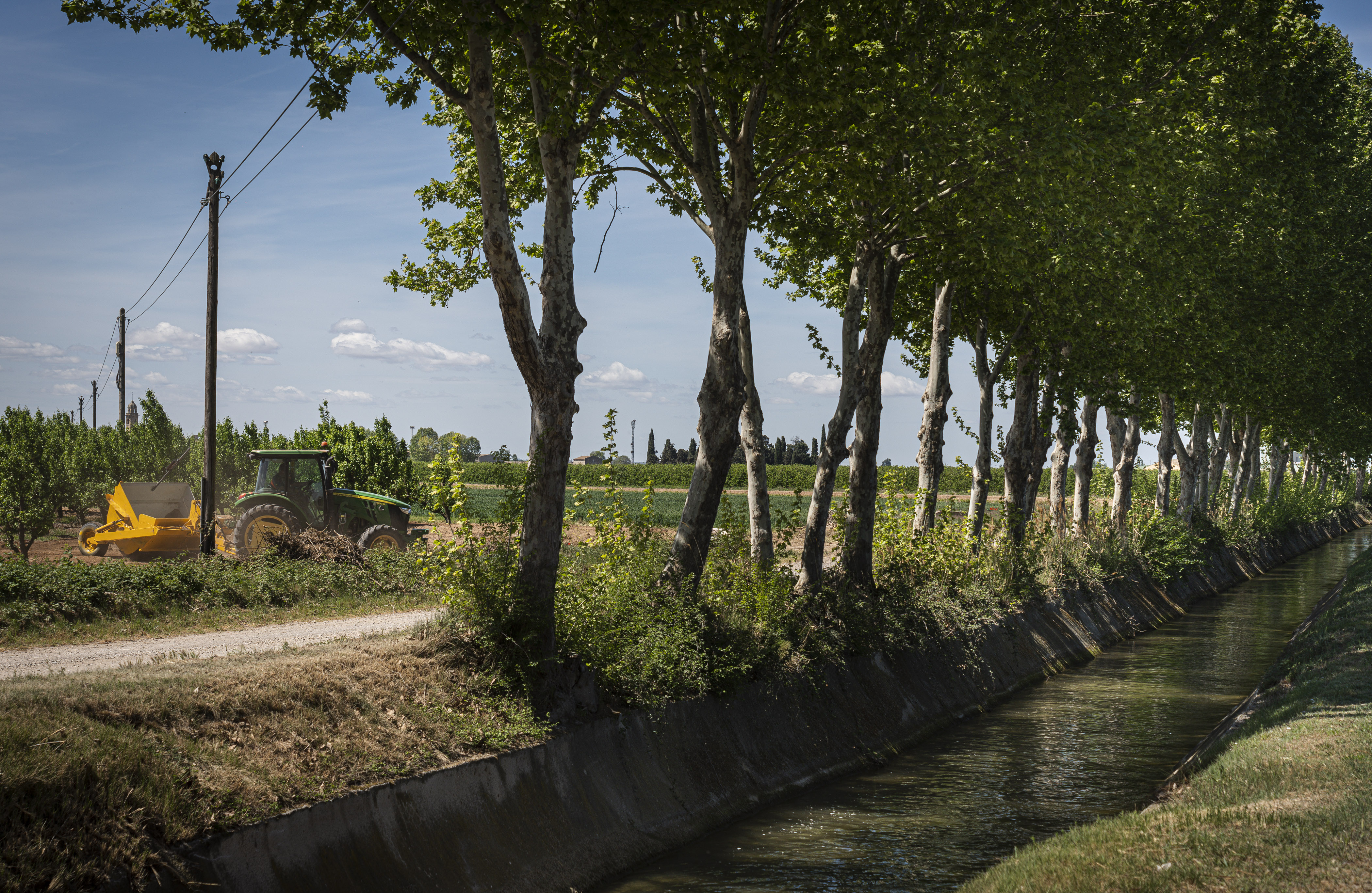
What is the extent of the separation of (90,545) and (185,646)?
16.3 metres

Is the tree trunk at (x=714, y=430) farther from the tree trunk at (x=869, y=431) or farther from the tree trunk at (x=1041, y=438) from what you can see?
the tree trunk at (x=1041, y=438)

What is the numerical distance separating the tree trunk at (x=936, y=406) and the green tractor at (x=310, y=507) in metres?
10.6

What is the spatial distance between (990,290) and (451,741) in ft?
61.4

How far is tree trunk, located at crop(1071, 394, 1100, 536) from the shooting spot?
3192 centimetres

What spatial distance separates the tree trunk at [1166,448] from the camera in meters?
37.6

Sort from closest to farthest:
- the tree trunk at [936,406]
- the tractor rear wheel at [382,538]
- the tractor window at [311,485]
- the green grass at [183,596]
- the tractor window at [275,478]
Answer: the green grass at [183,596] < the tree trunk at [936,406] < the tractor rear wheel at [382,538] < the tractor window at [275,478] < the tractor window at [311,485]

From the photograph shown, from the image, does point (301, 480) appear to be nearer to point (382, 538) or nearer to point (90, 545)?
point (382, 538)

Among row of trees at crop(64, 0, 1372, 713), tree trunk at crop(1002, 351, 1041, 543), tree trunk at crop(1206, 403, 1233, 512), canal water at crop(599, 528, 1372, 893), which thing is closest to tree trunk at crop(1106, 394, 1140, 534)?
row of trees at crop(64, 0, 1372, 713)

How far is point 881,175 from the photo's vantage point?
1770 cm

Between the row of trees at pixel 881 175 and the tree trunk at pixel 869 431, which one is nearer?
the row of trees at pixel 881 175

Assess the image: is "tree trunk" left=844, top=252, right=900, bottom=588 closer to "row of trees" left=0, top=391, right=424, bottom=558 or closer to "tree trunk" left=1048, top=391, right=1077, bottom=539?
"tree trunk" left=1048, top=391, right=1077, bottom=539

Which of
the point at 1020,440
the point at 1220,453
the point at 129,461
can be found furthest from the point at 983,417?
the point at 129,461

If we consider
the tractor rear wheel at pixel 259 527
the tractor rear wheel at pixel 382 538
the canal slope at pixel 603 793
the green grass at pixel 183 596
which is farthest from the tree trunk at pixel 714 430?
the tractor rear wheel at pixel 259 527

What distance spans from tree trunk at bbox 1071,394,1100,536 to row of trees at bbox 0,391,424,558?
61.9 feet
